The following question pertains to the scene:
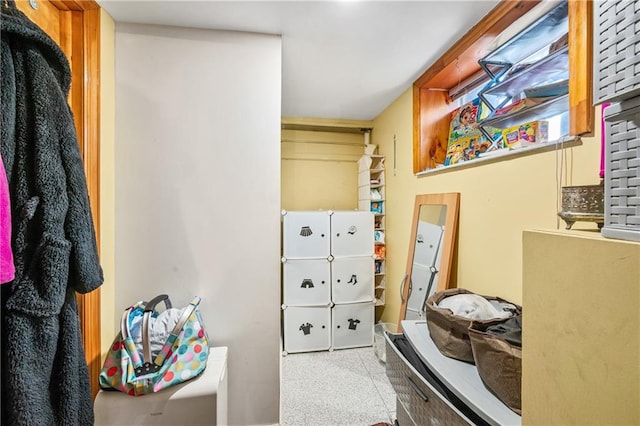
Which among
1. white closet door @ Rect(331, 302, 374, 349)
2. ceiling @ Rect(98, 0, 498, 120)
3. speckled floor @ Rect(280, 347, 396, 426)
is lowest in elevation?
speckled floor @ Rect(280, 347, 396, 426)

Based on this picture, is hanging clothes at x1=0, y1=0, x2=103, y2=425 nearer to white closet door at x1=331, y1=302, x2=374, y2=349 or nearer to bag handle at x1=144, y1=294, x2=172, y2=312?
bag handle at x1=144, y1=294, x2=172, y2=312

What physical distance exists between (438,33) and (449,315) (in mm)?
1495

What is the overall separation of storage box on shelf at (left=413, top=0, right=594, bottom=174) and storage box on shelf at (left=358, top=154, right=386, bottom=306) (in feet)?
3.33

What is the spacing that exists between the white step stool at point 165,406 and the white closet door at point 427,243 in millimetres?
1516

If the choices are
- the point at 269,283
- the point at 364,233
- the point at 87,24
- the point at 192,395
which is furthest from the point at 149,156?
the point at 364,233

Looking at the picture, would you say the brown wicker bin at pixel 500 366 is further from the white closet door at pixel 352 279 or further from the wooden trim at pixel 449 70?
the white closet door at pixel 352 279

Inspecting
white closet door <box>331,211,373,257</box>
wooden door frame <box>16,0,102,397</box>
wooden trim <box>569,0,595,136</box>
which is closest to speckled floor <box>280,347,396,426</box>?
white closet door <box>331,211,373,257</box>

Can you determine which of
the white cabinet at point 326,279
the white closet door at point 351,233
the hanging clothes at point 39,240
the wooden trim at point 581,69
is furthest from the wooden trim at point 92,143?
the wooden trim at point 581,69

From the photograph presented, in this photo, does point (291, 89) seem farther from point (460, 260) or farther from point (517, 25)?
point (460, 260)

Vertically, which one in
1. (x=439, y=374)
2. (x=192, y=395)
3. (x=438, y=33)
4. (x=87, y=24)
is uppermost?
(x=438, y=33)

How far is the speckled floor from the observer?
5.40ft

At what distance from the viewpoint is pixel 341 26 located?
54.7 inches

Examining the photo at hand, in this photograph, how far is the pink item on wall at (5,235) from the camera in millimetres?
646

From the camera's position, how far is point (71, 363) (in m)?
0.82
